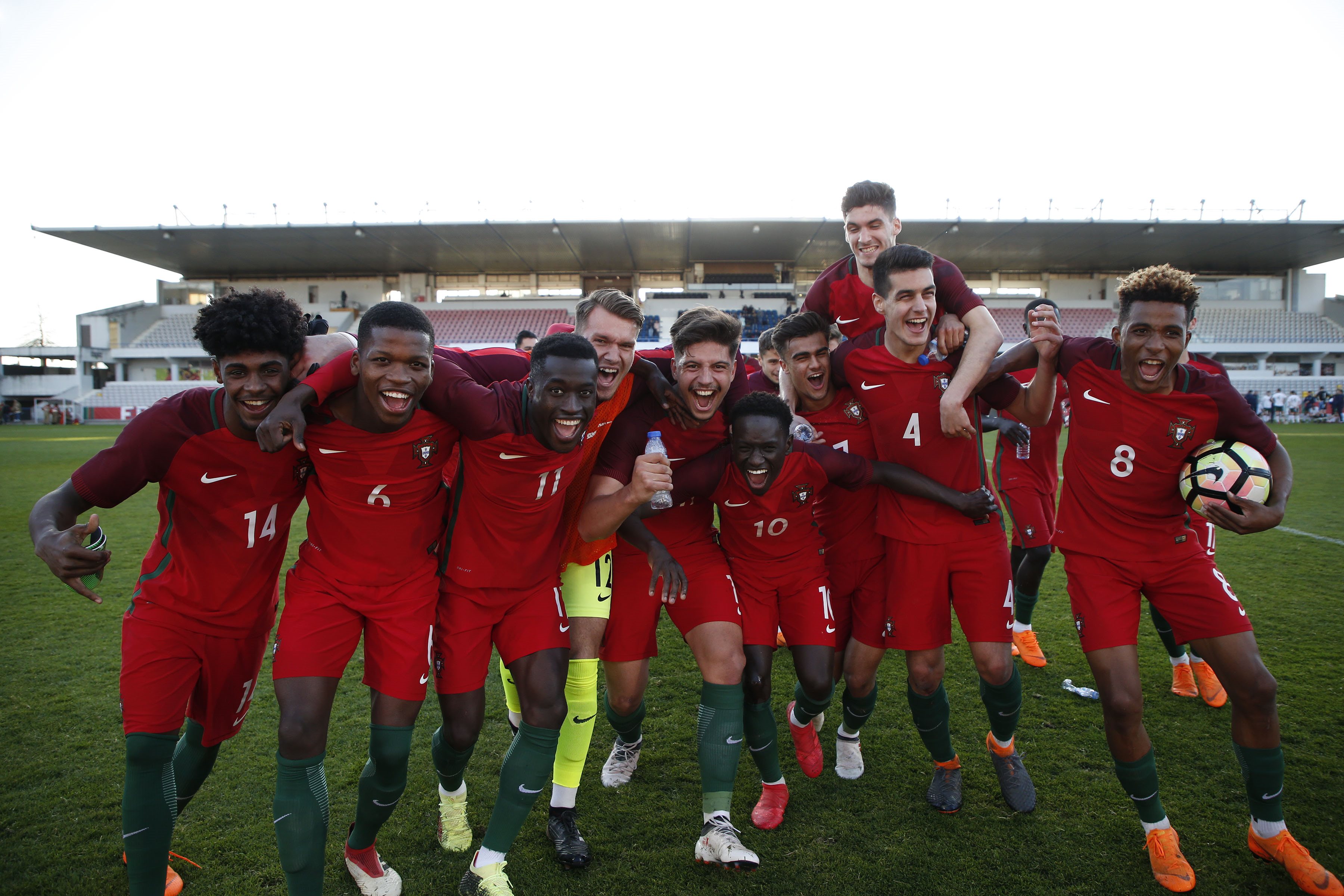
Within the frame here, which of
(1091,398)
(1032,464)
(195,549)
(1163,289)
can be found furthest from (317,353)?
(1032,464)

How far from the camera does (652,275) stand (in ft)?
148

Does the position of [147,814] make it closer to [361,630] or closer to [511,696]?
[361,630]

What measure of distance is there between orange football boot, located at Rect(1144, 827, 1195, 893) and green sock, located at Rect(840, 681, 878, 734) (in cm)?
124

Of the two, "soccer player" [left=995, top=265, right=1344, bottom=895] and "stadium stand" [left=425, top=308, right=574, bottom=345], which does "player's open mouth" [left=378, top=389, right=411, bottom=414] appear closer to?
"soccer player" [left=995, top=265, right=1344, bottom=895]

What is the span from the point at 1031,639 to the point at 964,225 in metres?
34.4

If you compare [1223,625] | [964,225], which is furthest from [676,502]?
[964,225]

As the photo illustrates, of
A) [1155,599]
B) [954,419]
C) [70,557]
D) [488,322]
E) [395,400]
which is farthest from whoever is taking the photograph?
[488,322]

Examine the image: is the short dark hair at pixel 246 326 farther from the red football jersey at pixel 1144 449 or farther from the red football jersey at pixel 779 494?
the red football jersey at pixel 1144 449

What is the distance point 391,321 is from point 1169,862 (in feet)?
12.4


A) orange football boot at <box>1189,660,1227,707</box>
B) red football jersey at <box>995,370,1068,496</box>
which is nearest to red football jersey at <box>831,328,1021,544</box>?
red football jersey at <box>995,370,1068,496</box>

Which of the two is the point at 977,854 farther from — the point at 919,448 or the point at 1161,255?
the point at 1161,255

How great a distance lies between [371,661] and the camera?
9.21 feet

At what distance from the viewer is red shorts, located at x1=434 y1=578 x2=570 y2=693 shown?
2920 mm

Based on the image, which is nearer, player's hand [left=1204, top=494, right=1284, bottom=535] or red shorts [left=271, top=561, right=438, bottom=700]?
red shorts [left=271, top=561, right=438, bottom=700]
